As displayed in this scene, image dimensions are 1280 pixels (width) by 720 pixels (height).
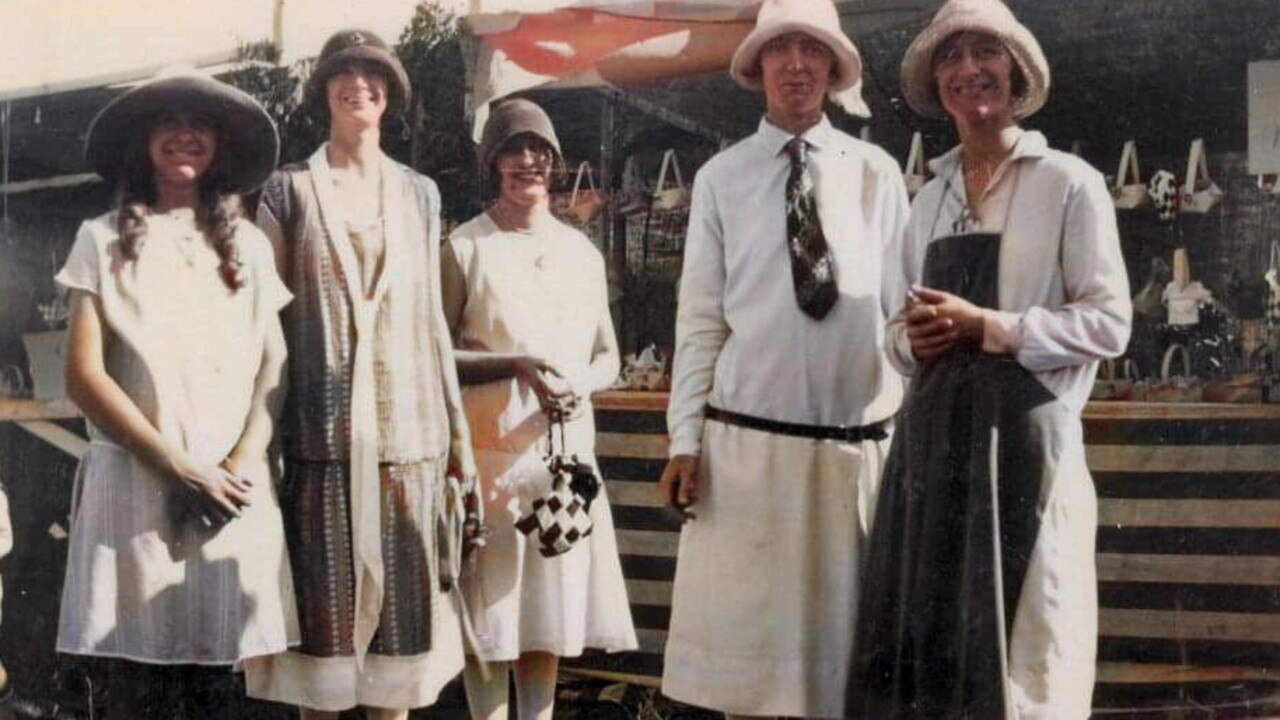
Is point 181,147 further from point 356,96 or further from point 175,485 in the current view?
point 175,485

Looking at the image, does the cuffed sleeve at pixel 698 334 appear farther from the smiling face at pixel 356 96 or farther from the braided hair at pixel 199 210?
the braided hair at pixel 199 210

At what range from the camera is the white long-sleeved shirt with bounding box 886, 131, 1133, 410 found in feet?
10.5

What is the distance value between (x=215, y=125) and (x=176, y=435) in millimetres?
830

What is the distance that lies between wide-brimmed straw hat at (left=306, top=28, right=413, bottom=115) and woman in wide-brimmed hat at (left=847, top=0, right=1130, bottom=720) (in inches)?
57.5

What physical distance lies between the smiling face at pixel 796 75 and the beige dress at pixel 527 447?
0.75 metres

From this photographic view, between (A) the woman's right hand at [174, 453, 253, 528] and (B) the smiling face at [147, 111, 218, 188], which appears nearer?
(A) the woman's right hand at [174, 453, 253, 528]

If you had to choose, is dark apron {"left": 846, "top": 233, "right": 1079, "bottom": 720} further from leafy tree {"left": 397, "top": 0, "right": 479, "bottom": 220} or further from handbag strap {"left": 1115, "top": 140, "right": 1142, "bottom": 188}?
leafy tree {"left": 397, "top": 0, "right": 479, "bottom": 220}

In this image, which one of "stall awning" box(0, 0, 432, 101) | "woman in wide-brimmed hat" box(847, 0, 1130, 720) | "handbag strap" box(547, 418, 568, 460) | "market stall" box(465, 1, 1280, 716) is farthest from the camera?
"stall awning" box(0, 0, 432, 101)

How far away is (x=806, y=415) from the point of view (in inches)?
138

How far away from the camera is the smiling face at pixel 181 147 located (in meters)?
3.88

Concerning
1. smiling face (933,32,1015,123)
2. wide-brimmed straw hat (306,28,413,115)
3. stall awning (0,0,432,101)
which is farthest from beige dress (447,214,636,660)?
smiling face (933,32,1015,123)

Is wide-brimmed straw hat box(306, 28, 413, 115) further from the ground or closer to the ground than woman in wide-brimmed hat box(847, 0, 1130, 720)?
further from the ground

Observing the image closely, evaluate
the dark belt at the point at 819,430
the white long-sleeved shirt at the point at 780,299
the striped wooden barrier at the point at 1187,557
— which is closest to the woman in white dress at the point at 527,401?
the white long-sleeved shirt at the point at 780,299

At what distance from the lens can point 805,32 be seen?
12.0ft
